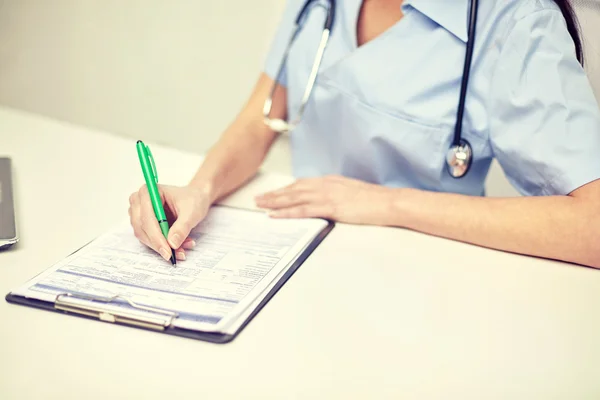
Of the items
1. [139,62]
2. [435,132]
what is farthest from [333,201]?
[139,62]

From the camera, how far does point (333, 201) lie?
2.75 feet

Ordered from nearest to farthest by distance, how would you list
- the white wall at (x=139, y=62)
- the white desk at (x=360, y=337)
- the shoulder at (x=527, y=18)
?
the white desk at (x=360, y=337)
the shoulder at (x=527, y=18)
the white wall at (x=139, y=62)

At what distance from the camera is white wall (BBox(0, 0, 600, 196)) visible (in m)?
1.31

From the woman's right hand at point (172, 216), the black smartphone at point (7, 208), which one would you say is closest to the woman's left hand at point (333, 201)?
the woman's right hand at point (172, 216)

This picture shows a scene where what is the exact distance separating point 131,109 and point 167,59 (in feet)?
0.51

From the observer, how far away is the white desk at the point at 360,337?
52cm

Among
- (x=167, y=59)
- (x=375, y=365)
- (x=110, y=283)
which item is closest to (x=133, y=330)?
(x=110, y=283)

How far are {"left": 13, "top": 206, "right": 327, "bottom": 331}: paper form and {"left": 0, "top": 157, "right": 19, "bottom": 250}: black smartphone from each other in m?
0.10

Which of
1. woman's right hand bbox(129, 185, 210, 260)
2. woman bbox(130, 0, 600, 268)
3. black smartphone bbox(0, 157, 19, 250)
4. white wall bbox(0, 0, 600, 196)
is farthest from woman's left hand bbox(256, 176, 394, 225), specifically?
white wall bbox(0, 0, 600, 196)

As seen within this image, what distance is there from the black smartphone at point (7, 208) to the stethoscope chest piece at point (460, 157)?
596 millimetres

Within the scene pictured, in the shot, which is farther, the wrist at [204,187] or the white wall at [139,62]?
the white wall at [139,62]

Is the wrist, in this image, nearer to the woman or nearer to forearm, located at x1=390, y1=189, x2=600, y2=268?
the woman

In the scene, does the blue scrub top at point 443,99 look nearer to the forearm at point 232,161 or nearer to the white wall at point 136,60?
the forearm at point 232,161

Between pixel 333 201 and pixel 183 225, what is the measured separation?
220 mm
